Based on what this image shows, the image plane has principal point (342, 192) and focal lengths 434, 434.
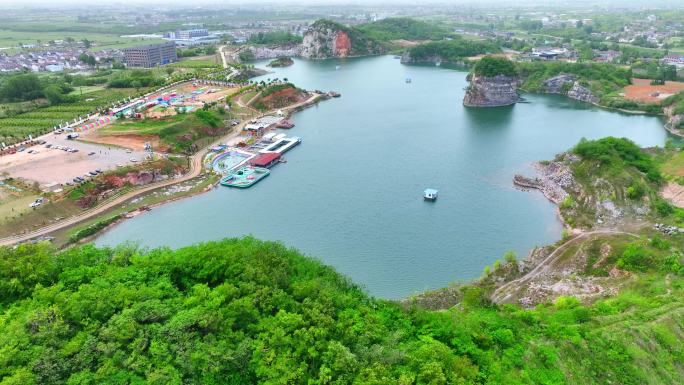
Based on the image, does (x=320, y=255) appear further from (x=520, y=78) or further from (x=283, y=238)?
(x=520, y=78)

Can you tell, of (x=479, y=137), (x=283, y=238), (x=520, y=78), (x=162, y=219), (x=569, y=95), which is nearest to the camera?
(x=283, y=238)

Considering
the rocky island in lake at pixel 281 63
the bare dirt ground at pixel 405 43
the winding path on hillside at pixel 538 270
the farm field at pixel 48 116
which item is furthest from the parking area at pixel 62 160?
the bare dirt ground at pixel 405 43

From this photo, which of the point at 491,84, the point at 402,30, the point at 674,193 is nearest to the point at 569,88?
the point at 491,84

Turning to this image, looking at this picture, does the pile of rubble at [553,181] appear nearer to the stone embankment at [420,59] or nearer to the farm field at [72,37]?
the stone embankment at [420,59]

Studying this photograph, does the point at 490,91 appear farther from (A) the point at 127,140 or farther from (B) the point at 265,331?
(B) the point at 265,331

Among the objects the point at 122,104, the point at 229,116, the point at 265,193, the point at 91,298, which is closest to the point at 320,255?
the point at 265,193

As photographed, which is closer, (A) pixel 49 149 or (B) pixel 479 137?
(A) pixel 49 149
